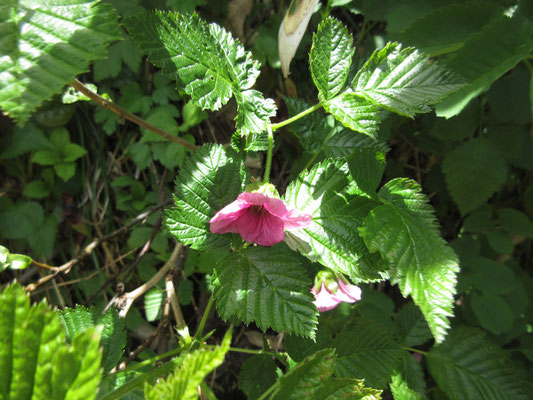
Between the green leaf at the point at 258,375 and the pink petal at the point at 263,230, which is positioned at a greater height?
the pink petal at the point at 263,230

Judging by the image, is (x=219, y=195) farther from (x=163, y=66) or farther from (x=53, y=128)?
(x=53, y=128)

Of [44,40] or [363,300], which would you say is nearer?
[44,40]

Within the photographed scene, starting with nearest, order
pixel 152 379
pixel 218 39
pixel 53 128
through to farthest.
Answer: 1. pixel 152 379
2. pixel 218 39
3. pixel 53 128

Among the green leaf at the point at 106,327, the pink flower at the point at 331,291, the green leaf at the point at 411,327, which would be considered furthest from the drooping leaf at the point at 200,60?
the green leaf at the point at 411,327

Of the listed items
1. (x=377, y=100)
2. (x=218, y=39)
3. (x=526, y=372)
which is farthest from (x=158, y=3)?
(x=526, y=372)

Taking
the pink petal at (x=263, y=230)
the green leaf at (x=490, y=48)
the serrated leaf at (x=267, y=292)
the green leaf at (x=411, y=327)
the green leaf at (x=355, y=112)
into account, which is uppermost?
the green leaf at (x=490, y=48)

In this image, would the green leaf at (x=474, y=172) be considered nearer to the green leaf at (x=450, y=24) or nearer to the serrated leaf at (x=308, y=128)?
the green leaf at (x=450, y=24)
